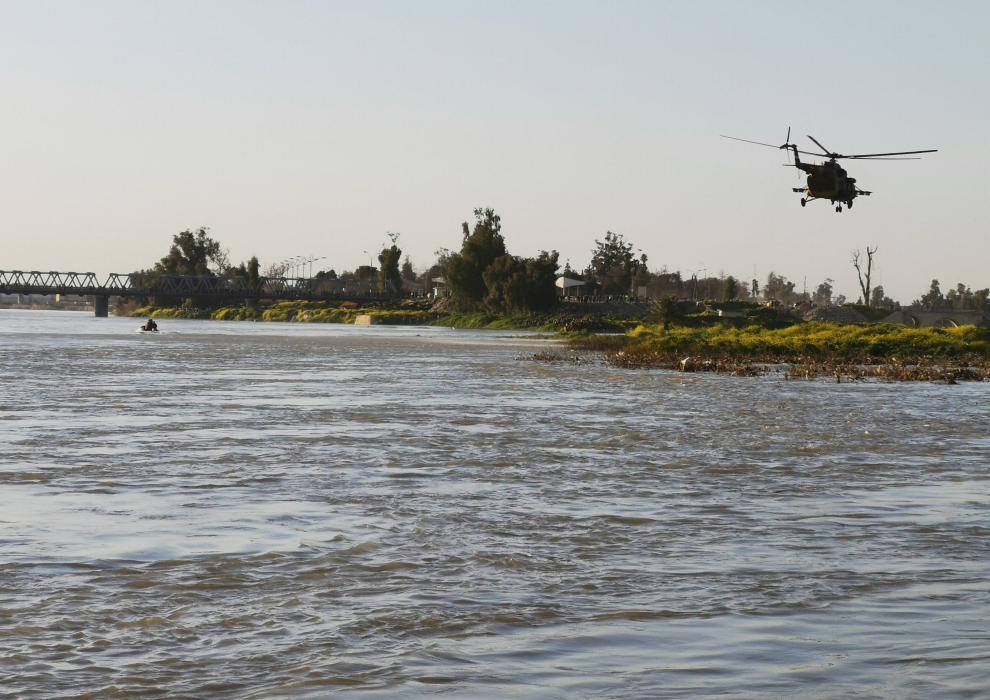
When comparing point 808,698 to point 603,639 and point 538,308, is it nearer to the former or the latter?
point 603,639

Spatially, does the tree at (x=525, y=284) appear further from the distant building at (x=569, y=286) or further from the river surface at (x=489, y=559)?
the river surface at (x=489, y=559)

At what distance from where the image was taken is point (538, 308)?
14138 cm

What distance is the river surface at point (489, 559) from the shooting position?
673 cm

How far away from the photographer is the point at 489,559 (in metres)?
9.81

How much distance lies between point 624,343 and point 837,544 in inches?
2051

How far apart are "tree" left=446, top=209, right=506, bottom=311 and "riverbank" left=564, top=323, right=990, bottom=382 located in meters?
94.8

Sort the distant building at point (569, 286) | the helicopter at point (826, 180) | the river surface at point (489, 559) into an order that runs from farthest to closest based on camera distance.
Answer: the distant building at point (569, 286), the helicopter at point (826, 180), the river surface at point (489, 559)

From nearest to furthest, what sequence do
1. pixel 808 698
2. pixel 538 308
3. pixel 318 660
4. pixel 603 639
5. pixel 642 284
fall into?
pixel 808 698 → pixel 318 660 → pixel 603 639 → pixel 538 308 → pixel 642 284

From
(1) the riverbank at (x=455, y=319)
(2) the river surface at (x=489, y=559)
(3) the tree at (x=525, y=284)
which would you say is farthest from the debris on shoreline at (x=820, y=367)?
(3) the tree at (x=525, y=284)

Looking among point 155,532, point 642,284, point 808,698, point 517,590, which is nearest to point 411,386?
point 155,532

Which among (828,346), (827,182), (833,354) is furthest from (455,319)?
(827,182)

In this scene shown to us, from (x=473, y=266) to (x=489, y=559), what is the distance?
14605 cm

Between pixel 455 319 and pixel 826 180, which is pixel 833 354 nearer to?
pixel 826 180

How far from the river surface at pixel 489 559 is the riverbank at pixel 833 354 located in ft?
66.1
